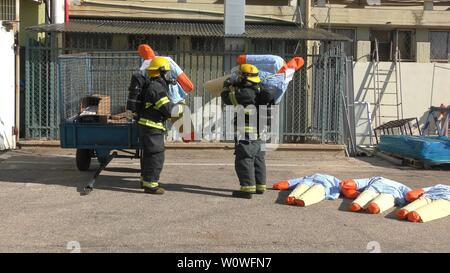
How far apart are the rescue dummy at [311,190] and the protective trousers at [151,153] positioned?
1.82 meters

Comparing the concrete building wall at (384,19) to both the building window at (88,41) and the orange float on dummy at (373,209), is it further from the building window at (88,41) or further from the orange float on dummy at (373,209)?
the orange float on dummy at (373,209)

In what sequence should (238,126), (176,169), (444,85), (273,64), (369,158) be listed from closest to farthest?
1. (238,126)
2. (273,64)
3. (176,169)
4. (369,158)
5. (444,85)

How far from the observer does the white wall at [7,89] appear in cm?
1167

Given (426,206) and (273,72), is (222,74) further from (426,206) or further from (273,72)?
(426,206)

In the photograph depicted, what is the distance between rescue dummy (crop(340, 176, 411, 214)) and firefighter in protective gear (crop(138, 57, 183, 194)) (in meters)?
2.60

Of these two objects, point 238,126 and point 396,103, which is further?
point 396,103

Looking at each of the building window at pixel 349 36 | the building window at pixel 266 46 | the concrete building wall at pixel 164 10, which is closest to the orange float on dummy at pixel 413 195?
the building window at pixel 266 46

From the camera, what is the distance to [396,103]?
14922 millimetres

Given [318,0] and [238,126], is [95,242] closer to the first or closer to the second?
[238,126]

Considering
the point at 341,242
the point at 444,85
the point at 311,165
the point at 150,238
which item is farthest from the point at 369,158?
the point at 150,238

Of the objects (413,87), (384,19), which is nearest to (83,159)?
(413,87)

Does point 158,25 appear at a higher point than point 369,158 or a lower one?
higher

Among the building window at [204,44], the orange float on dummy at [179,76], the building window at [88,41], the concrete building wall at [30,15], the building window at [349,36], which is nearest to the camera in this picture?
the orange float on dummy at [179,76]

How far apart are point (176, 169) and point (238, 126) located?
2.78 m
